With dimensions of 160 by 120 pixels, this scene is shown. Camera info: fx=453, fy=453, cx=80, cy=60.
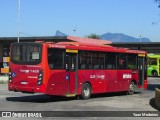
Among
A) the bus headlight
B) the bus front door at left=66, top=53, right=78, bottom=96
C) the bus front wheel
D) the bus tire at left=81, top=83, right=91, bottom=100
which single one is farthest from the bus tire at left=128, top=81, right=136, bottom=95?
the bus headlight

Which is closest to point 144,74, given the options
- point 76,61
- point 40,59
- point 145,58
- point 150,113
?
point 145,58

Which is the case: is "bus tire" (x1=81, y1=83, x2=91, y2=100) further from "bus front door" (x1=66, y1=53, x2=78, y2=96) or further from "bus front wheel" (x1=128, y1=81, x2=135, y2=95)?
"bus front wheel" (x1=128, y1=81, x2=135, y2=95)

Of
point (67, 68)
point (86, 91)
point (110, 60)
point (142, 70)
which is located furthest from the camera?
point (142, 70)

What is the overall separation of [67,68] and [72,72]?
1.56ft

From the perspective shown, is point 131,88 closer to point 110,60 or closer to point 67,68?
point 110,60

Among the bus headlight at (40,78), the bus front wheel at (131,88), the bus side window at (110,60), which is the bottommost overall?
the bus front wheel at (131,88)

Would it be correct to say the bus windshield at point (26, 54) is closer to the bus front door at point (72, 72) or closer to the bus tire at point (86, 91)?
the bus front door at point (72, 72)

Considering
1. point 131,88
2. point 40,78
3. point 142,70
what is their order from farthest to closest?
point 142,70 → point 131,88 → point 40,78

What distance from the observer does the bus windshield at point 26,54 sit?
20.6 meters

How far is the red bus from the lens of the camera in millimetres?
20562

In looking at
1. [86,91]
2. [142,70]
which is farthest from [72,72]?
[142,70]

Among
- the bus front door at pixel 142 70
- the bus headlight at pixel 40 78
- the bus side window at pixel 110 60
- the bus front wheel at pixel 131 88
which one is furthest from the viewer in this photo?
the bus front door at pixel 142 70

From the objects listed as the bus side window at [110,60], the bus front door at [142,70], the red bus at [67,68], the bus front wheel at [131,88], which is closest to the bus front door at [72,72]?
the red bus at [67,68]

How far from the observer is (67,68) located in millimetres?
21938
